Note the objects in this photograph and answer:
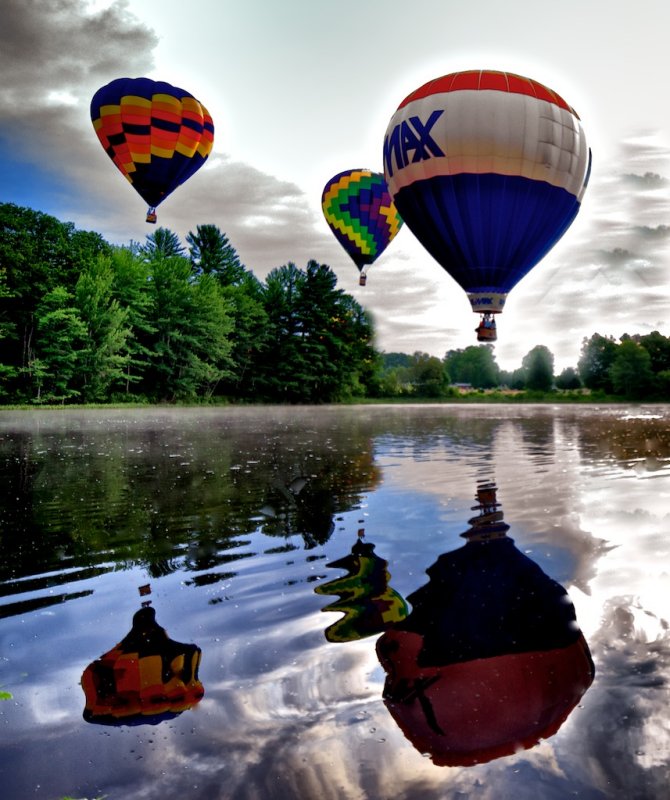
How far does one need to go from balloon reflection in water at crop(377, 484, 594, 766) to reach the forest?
4897 centimetres

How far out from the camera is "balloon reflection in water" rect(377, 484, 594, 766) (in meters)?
3.80

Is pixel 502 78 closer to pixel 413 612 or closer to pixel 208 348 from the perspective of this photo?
pixel 413 612

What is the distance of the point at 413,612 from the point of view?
18.0 feet

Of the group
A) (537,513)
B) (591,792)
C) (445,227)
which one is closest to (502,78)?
(445,227)

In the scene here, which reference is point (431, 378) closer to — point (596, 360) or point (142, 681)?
point (596, 360)

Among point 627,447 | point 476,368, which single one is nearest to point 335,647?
point 627,447

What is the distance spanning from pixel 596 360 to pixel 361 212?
9696 centimetres

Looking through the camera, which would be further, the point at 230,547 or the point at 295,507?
the point at 295,507

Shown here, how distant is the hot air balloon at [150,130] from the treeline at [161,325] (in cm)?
1942

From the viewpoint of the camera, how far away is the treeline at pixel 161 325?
2024 inches

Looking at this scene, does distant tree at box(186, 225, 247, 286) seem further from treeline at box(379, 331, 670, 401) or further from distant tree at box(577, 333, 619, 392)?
distant tree at box(577, 333, 619, 392)

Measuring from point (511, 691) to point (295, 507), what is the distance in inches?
240

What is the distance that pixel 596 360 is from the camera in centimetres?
12462

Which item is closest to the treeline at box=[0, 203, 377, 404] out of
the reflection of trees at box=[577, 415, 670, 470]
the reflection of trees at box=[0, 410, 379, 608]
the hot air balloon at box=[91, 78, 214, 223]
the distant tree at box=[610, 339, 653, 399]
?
the hot air balloon at box=[91, 78, 214, 223]
